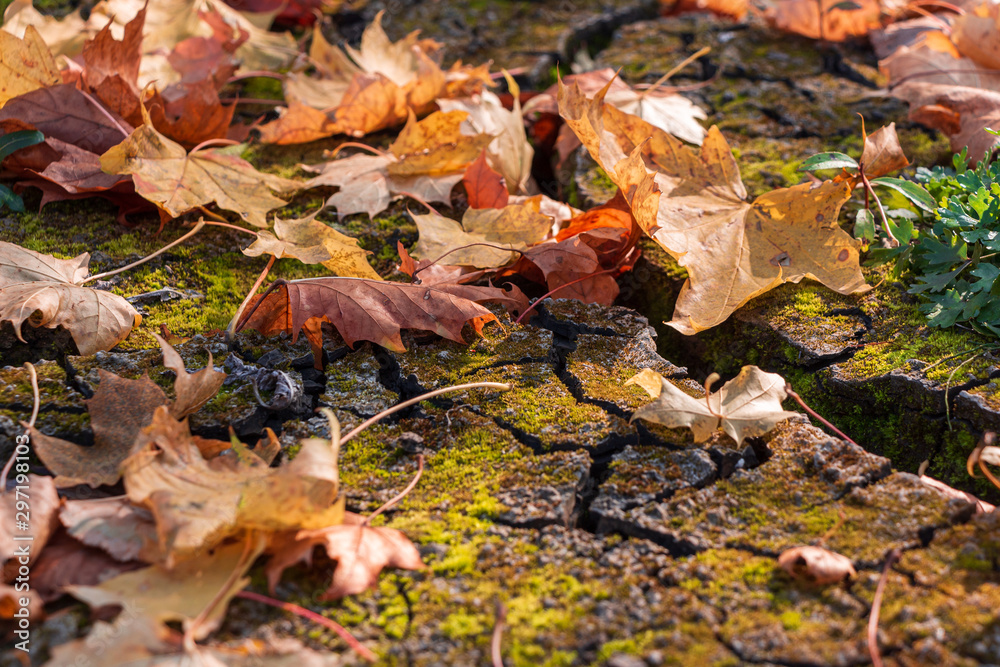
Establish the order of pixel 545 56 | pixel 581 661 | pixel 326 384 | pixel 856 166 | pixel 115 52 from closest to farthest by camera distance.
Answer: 1. pixel 581 661
2. pixel 326 384
3. pixel 856 166
4. pixel 115 52
5. pixel 545 56

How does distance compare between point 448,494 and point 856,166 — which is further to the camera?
point 856,166

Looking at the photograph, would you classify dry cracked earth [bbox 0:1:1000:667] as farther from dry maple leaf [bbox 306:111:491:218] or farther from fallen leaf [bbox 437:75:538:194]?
fallen leaf [bbox 437:75:538:194]

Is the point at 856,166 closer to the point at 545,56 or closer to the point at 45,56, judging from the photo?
the point at 545,56

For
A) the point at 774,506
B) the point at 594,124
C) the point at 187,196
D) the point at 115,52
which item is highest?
the point at 115,52

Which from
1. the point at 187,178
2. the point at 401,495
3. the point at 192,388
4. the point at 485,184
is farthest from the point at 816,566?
the point at 187,178

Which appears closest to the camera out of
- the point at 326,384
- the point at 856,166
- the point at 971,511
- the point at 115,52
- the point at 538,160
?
the point at 971,511

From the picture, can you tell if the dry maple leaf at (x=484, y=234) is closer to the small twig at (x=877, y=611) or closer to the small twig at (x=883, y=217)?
the small twig at (x=883, y=217)

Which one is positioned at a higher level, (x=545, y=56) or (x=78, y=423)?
(x=545, y=56)

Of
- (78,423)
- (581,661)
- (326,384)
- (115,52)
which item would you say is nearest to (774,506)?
(581,661)
